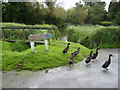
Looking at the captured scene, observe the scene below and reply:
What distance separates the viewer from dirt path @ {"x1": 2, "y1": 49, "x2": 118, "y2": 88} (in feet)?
13.5

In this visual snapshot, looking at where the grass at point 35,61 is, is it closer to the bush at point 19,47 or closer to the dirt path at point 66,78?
Answer: the dirt path at point 66,78

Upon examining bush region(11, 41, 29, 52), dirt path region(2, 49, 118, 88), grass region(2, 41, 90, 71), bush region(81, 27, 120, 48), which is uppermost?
bush region(81, 27, 120, 48)

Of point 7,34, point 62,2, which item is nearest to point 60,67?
point 7,34

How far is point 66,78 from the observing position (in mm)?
4566

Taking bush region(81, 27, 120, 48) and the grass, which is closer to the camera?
the grass

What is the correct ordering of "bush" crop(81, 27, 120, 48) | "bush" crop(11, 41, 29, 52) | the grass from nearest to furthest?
the grass < "bush" crop(11, 41, 29, 52) < "bush" crop(81, 27, 120, 48)

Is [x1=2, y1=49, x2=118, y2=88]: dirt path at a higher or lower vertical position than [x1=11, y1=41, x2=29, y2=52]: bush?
lower

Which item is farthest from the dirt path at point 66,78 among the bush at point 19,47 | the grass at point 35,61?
the bush at point 19,47

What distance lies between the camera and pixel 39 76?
481cm

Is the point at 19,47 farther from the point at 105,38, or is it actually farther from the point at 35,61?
the point at 105,38

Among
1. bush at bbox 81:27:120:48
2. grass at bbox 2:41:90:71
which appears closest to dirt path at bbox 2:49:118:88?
grass at bbox 2:41:90:71

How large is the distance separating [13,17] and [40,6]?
518cm

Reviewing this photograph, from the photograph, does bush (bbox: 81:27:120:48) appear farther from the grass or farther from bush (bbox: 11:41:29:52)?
bush (bbox: 11:41:29:52)

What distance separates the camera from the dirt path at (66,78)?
411cm
